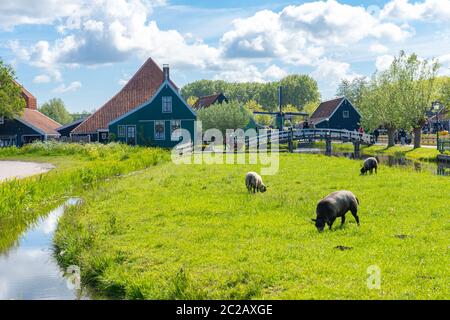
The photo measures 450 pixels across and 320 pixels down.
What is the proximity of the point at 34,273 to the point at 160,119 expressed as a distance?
1391 inches

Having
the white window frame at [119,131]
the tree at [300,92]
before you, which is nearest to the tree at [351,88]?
the tree at [300,92]

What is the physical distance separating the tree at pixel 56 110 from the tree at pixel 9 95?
75358 millimetres

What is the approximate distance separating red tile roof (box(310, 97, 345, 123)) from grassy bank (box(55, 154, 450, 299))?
172ft

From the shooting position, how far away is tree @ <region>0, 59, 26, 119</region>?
47875mm

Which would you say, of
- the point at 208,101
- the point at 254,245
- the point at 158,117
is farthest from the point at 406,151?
the point at 254,245

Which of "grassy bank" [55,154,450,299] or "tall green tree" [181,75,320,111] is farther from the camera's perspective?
"tall green tree" [181,75,320,111]

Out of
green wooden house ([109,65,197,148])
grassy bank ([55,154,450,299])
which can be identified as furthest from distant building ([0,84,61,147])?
grassy bank ([55,154,450,299])

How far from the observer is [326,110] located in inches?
2815

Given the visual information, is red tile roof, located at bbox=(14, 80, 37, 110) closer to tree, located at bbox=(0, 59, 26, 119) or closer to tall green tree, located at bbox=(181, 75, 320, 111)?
tree, located at bbox=(0, 59, 26, 119)

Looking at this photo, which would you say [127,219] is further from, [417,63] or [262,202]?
[417,63]

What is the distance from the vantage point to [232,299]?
7551 mm

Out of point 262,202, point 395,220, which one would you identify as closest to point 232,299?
point 395,220

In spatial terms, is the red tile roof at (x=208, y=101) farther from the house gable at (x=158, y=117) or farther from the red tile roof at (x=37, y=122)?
the red tile roof at (x=37, y=122)
